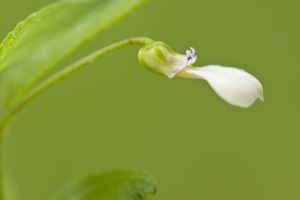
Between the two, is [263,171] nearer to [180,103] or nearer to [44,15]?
[180,103]

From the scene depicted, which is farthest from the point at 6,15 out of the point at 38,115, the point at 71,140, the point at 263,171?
the point at 263,171

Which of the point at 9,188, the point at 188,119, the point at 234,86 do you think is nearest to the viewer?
the point at 234,86

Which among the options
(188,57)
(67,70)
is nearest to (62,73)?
→ (67,70)

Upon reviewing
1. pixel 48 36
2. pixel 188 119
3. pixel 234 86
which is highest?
pixel 188 119

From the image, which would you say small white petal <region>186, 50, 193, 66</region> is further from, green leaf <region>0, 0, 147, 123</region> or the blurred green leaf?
the blurred green leaf

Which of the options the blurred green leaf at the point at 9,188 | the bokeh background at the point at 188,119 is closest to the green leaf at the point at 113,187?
the blurred green leaf at the point at 9,188

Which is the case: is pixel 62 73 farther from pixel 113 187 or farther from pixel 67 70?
pixel 113 187
